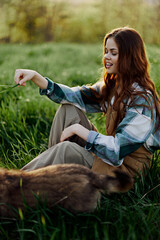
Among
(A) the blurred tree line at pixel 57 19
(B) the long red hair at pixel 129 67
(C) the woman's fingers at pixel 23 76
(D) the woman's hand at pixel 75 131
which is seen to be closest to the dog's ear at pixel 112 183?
(D) the woman's hand at pixel 75 131

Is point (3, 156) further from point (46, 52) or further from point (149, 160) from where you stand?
point (46, 52)

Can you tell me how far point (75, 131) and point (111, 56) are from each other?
0.73 metres

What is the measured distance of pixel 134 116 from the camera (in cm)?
222

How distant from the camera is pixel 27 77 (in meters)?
2.55

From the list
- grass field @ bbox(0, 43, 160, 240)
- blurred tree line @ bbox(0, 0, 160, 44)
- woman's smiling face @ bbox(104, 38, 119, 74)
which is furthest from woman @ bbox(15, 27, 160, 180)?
blurred tree line @ bbox(0, 0, 160, 44)

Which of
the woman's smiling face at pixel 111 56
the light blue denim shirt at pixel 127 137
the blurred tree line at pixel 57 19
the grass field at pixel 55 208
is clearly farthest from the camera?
the blurred tree line at pixel 57 19

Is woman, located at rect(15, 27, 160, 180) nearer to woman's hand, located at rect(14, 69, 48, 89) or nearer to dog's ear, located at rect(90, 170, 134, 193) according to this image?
woman's hand, located at rect(14, 69, 48, 89)

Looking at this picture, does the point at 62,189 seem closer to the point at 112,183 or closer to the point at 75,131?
the point at 112,183

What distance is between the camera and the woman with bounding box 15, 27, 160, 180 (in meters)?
2.21

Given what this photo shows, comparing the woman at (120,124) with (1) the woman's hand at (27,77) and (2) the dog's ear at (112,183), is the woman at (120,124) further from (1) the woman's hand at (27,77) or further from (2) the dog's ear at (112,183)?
(2) the dog's ear at (112,183)

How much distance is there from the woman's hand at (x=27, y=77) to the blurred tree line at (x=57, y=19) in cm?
1815

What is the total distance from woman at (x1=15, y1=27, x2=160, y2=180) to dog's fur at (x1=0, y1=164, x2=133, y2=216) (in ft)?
0.88

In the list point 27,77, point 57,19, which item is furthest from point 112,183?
point 57,19

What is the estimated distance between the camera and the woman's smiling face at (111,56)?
244 cm
